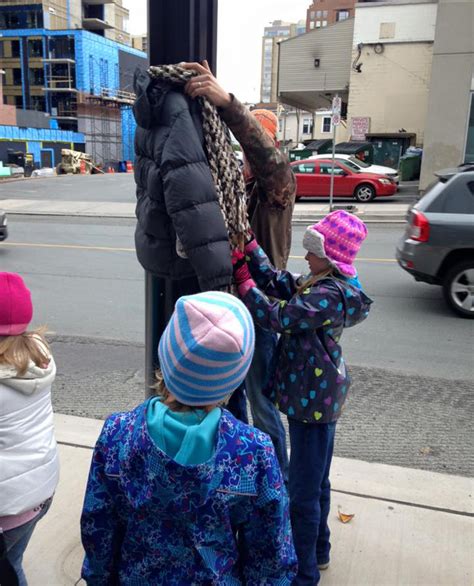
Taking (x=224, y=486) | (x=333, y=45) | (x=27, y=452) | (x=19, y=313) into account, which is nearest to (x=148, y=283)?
(x=19, y=313)

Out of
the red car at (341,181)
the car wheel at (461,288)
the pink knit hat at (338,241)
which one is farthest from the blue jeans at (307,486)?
the red car at (341,181)

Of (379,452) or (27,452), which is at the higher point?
(27,452)

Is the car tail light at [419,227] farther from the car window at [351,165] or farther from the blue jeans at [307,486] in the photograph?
the car window at [351,165]

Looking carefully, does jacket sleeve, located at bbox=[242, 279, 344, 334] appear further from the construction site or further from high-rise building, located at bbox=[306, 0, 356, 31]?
high-rise building, located at bbox=[306, 0, 356, 31]

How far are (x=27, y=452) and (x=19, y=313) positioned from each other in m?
0.47

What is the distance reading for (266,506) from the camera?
5.01 feet

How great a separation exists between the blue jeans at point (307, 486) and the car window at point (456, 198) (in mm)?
5586

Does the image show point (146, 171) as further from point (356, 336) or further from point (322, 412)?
point (356, 336)

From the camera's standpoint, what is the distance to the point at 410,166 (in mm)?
23688

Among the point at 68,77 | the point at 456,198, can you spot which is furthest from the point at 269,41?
the point at 456,198

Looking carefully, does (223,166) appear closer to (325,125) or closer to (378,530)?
(378,530)

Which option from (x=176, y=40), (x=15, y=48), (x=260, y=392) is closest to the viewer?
(x=176, y=40)

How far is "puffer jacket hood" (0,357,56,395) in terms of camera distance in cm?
195

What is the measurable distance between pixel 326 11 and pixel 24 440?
120m
